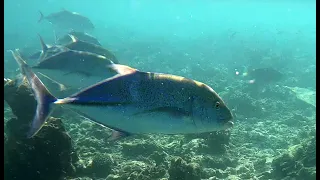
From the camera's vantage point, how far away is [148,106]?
118 inches

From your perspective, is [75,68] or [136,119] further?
[75,68]


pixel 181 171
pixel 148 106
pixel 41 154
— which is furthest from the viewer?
pixel 181 171

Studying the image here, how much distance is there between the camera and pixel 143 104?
300 cm

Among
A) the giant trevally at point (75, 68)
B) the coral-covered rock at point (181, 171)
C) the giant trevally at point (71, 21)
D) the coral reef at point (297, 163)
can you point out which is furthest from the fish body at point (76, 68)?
the giant trevally at point (71, 21)

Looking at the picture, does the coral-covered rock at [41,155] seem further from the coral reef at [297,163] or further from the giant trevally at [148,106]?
the coral reef at [297,163]

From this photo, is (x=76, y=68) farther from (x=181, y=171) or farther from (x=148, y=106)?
(x=148, y=106)

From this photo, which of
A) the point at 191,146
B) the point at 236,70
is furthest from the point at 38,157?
the point at 236,70

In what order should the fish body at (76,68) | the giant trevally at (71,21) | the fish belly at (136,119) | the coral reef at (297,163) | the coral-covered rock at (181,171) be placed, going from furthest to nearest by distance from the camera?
the giant trevally at (71,21), the coral reef at (297,163), the fish body at (76,68), the coral-covered rock at (181,171), the fish belly at (136,119)

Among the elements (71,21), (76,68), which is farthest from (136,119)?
(71,21)

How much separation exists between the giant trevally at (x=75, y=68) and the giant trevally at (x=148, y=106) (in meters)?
2.83

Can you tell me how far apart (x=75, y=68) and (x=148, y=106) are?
135 inches

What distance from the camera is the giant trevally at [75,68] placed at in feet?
19.3

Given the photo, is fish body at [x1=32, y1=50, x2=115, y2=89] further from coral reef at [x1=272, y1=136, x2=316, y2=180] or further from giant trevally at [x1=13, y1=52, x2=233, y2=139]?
coral reef at [x1=272, y1=136, x2=316, y2=180]
